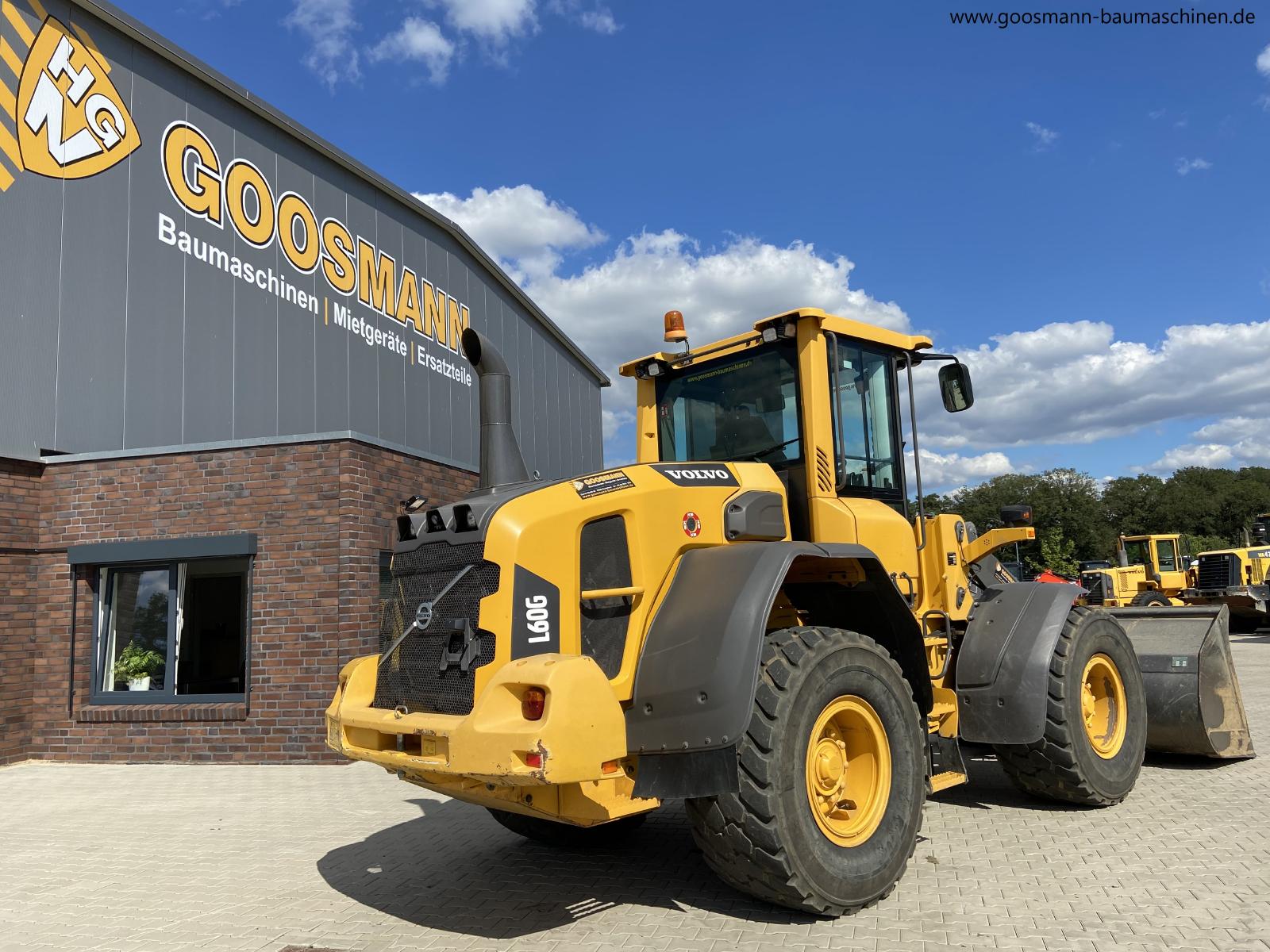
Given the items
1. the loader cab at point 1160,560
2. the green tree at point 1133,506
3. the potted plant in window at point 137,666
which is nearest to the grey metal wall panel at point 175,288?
the potted plant in window at point 137,666

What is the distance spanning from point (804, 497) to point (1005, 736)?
1.91m

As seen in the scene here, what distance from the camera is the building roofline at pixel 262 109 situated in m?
11.1

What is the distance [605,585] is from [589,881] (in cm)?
180

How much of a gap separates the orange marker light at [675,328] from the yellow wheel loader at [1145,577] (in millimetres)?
22905

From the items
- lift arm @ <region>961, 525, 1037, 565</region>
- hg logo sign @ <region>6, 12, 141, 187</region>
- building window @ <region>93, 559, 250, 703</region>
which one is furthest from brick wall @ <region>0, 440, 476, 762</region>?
lift arm @ <region>961, 525, 1037, 565</region>

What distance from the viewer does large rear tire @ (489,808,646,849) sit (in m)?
5.39

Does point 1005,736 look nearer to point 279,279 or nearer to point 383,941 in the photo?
point 383,941

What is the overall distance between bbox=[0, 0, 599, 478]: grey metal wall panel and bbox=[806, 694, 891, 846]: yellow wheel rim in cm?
684

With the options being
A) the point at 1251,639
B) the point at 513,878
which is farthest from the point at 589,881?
the point at 1251,639

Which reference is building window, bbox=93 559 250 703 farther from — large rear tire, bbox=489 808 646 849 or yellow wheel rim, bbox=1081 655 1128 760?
yellow wheel rim, bbox=1081 655 1128 760

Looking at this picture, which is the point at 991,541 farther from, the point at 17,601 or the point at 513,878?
the point at 17,601

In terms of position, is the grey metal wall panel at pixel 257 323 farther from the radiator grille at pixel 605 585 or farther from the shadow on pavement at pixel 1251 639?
the shadow on pavement at pixel 1251 639

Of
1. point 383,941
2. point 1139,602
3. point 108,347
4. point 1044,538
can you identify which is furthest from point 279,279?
point 1044,538

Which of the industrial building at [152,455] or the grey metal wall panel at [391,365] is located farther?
the grey metal wall panel at [391,365]
